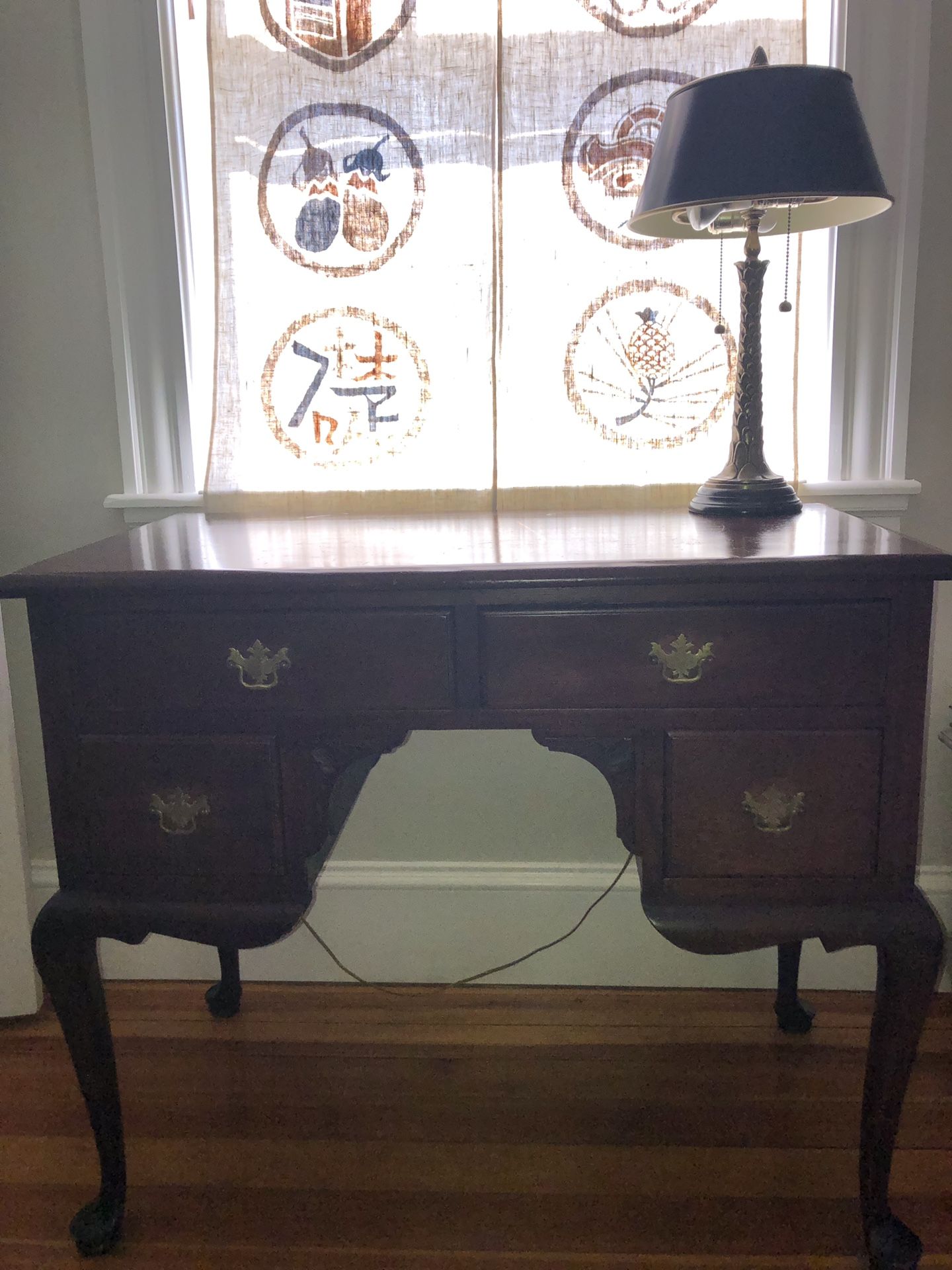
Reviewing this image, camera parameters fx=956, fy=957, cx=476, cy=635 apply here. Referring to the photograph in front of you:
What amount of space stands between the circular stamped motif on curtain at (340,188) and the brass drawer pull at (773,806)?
Result: 3.41ft

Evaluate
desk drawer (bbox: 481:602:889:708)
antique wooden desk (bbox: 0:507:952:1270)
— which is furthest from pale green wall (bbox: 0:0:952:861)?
desk drawer (bbox: 481:602:889:708)

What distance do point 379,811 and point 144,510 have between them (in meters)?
0.69

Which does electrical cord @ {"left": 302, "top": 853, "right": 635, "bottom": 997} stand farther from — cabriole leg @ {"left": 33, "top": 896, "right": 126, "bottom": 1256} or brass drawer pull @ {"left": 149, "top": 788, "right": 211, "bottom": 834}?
brass drawer pull @ {"left": 149, "top": 788, "right": 211, "bottom": 834}

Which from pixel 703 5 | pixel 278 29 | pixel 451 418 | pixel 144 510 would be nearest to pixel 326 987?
pixel 144 510

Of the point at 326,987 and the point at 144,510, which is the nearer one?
the point at 144,510

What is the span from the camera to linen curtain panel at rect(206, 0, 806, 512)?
1.51 metres

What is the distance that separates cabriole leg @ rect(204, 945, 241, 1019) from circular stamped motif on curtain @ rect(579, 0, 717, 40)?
167 centimetres

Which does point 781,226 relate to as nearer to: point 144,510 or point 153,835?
point 144,510

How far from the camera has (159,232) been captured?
1610mm


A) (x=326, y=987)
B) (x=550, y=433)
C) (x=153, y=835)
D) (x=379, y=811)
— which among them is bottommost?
(x=326, y=987)

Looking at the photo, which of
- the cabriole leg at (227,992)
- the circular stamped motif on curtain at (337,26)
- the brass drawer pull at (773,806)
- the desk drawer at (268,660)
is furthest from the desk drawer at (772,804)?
the circular stamped motif on curtain at (337,26)

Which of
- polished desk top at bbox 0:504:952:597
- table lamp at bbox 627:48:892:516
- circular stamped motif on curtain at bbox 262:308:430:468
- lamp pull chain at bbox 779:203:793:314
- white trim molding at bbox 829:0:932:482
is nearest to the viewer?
polished desk top at bbox 0:504:952:597

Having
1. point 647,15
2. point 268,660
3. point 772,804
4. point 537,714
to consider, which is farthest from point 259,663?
point 647,15

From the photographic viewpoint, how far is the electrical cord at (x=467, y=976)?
1778 millimetres
